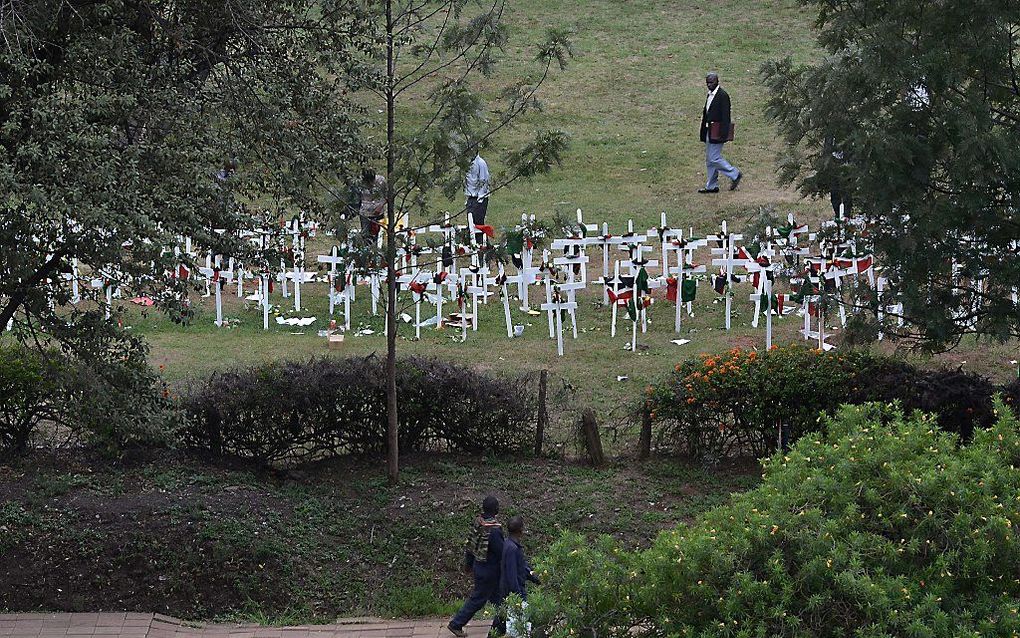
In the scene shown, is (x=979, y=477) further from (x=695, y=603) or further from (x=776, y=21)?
(x=776, y=21)

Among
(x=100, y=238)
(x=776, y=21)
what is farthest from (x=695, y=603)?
(x=776, y=21)

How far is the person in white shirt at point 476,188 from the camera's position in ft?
37.8

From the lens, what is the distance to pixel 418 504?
38.1 ft

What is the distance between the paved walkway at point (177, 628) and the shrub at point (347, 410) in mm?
2360

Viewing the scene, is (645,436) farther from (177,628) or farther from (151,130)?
(151,130)

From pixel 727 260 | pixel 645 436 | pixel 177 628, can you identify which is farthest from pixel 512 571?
pixel 727 260

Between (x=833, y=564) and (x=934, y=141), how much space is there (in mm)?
6058

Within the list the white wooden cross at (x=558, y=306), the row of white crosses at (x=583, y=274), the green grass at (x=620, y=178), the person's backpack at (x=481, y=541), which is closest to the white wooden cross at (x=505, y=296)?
the row of white crosses at (x=583, y=274)

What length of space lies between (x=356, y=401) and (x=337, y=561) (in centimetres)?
189

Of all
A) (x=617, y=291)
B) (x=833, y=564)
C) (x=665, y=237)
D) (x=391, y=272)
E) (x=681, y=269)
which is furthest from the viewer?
(x=665, y=237)

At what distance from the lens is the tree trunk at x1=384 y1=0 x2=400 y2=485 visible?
11.2 meters

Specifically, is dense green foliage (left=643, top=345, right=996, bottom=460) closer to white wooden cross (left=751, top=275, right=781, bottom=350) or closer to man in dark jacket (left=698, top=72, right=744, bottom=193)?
white wooden cross (left=751, top=275, right=781, bottom=350)

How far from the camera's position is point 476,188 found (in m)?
11.9

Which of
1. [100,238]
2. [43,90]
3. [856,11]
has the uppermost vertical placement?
[856,11]
